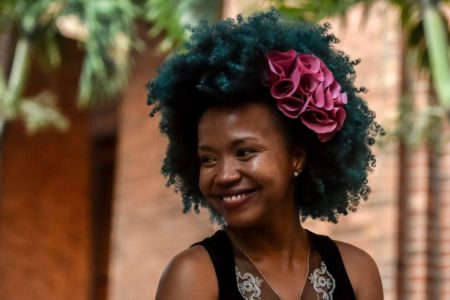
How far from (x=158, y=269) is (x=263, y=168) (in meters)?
7.16

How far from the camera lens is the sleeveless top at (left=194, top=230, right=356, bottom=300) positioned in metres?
3.85

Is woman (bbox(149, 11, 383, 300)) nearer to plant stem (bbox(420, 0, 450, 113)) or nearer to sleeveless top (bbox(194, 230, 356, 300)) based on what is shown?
sleeveless top (bbox(194, 230, 356, 300))

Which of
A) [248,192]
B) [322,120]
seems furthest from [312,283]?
[322,120]

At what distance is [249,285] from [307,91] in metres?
0.57

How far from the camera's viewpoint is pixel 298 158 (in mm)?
3979

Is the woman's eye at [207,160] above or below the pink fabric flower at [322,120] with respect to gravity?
below

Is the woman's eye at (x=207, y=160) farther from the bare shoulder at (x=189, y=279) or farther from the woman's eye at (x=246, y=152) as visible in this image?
the bare shoulder at (x=189, y=279)

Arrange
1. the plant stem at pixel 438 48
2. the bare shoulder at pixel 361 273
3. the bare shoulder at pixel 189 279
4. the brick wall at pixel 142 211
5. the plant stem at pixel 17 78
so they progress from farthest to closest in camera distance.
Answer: the brick wall at pixel 142 211 < the plant stem at pixel 17 78 < the plant stem at pixel 438 48 < the bare shoulder at pixel 361 273 < the bare shoulder at pixel 189 279

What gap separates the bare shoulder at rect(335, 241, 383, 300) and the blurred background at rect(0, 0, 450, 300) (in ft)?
7.79

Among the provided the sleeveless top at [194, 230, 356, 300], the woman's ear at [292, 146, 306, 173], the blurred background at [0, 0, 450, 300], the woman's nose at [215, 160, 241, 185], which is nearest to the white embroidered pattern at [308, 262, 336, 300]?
the sleeveless top at [194, 230, 356, 300]

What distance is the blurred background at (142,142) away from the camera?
823cm

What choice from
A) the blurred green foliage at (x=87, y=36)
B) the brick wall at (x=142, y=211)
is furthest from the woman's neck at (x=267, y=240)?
the brick wall at (x=142, y=211)

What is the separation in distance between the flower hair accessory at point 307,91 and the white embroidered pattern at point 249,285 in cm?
44

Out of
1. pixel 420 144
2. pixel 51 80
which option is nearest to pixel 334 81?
pixel 420 144
